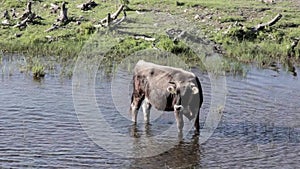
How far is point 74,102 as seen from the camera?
15641mm

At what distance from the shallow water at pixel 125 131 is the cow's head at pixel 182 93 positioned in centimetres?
76

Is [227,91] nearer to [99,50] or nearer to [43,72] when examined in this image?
[43,72]

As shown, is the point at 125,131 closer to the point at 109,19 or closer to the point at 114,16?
the point at 109,19

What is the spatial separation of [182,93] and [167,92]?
41 centimetres

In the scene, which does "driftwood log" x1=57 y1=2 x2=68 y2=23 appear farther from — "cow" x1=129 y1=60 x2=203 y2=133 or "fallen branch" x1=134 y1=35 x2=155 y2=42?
"cow" x1=129 y1=60 x2=203 y2=133

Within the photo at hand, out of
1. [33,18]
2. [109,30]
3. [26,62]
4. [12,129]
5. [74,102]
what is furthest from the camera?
[33,18]

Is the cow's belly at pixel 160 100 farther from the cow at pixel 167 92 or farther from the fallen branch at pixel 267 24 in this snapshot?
the fallen branch at pixel 267 24

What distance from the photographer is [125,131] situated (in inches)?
528

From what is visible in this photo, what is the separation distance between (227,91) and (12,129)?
7.13 meters

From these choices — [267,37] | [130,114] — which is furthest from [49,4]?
[130,114]

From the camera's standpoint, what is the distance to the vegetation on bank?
24.2 meters

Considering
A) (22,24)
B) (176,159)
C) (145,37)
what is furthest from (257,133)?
(22,24)

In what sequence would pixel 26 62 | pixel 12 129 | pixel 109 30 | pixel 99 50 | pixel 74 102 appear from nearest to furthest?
pixel 12 129
pixel 74 102
pixel 26 62
pixel 99 50
pixel 109 30

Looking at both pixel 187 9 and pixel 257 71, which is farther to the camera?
pixel 187 9
